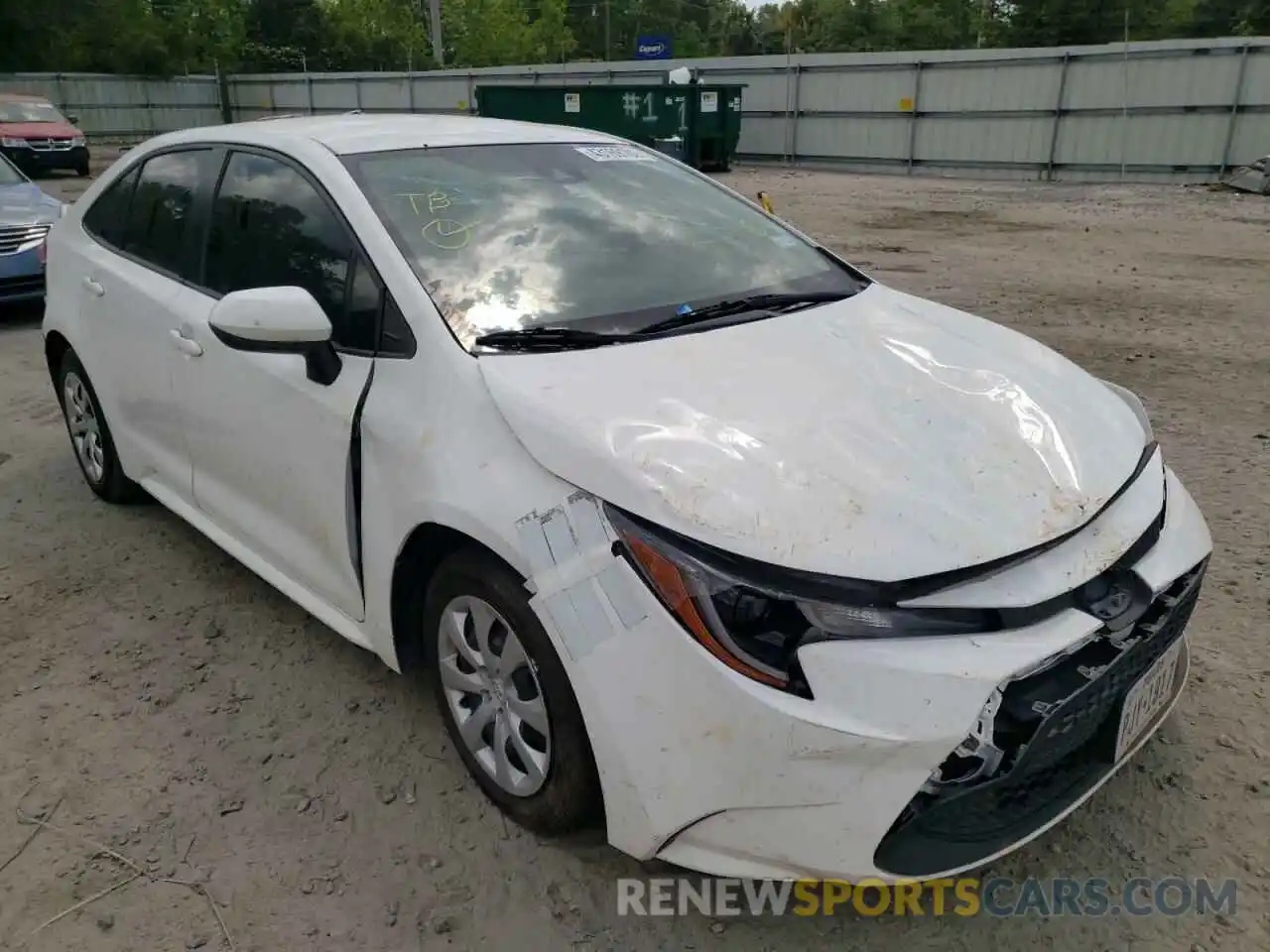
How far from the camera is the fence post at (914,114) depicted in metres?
21.7

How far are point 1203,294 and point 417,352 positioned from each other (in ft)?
27.6

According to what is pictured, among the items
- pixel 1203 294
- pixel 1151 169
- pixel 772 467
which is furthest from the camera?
pixel 1151 169

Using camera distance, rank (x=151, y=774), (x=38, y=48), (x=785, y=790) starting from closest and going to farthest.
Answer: (x=785, y=790) < (x=151, y=774) < (x=38, y=48)

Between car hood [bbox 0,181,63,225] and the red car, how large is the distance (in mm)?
12500

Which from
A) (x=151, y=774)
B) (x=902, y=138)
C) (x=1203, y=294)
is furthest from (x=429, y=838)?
(x=902, y=138)

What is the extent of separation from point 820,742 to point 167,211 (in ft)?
9.99

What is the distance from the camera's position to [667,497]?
1952 mm

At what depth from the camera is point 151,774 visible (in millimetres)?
2682

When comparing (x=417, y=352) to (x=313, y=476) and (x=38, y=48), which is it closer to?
(x=313, y=476)

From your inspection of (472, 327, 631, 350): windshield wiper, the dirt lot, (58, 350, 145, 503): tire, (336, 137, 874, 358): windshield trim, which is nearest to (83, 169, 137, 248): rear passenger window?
(58, 350, 145, 503): tire

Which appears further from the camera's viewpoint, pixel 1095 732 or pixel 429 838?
pixel 429 838

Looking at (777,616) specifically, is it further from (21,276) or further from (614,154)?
(21,276)

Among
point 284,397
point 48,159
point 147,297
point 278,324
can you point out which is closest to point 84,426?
point 147,297

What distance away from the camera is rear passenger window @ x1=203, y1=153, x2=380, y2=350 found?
8.71ft
